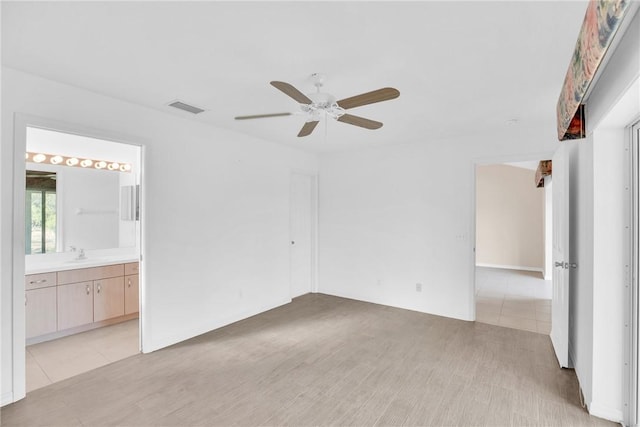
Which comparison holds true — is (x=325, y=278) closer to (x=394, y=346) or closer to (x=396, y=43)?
(x=394, y=346)

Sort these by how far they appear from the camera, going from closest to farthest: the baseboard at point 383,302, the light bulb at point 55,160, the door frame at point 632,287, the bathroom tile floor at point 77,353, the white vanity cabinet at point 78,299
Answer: the door frame at point 632,287 → the bathroom tile floor at point 77,353 → the white vanity cabinet at point 78,299 → the light bulb at point 55,160 → the baseboard at point 383,302

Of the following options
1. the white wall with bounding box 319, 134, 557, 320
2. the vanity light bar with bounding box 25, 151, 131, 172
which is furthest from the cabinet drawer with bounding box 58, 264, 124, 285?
the white wall with bounding box 319, 134, 557, 320

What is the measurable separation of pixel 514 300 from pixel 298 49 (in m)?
5.11

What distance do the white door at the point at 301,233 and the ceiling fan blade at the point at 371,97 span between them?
3.16 metres

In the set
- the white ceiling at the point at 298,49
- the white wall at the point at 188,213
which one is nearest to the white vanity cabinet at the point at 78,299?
the white wall at the point at 188,213

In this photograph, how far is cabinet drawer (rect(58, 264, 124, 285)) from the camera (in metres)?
3.51

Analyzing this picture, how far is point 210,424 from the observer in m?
2.13

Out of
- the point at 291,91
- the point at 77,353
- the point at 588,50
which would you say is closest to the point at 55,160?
Result: the point at 77,353

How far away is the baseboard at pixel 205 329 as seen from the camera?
3.22 m

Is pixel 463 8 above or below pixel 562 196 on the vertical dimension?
above

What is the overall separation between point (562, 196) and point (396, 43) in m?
2.11

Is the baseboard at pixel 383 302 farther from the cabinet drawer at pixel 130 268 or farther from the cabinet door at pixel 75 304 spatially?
the cabinet door at pixel 75 304

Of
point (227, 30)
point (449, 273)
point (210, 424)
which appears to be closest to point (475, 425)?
point (210, 424)

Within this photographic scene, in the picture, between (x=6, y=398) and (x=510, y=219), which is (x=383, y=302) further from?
(x=510, y=219)
